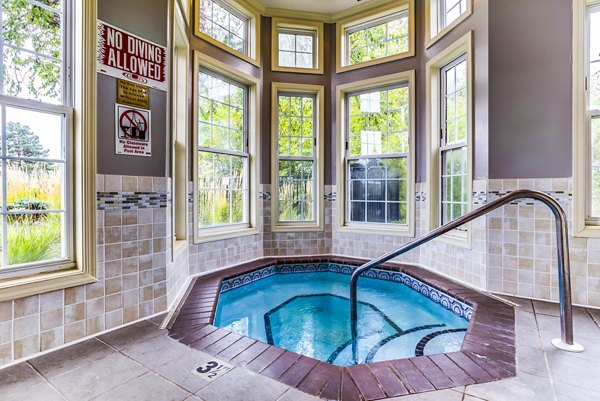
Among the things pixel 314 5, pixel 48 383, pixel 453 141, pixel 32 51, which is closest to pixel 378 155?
pixel 453 141

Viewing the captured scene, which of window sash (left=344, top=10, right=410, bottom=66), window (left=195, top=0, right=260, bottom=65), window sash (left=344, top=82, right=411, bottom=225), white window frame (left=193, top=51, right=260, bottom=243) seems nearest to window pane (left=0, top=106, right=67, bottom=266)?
white window frame (left=193, top=51, right=260, bottom=243)

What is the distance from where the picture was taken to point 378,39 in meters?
4.29

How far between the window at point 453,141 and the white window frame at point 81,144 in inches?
132

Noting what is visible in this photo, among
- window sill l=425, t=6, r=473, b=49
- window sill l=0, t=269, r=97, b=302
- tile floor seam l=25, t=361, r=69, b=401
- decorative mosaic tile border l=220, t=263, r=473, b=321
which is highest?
window sill l=425, t=6, r=473, b=49

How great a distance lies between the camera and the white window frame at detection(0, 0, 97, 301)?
194 cm

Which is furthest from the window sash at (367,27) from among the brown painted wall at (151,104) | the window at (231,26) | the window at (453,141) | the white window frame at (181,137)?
the brown painted wall at (151,104)

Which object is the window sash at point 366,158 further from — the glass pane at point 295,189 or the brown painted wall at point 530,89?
the brown painted wall at point 530,89

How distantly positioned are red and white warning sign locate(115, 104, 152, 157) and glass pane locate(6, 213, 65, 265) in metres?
0.60

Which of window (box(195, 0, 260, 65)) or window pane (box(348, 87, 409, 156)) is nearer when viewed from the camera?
window (box(195, 0, 260, 65))

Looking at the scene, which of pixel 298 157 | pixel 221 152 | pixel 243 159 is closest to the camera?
pixel 221 152

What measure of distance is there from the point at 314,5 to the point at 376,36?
981 mm

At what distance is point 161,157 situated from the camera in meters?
2.38

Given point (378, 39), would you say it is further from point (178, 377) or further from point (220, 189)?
point (178, 377)

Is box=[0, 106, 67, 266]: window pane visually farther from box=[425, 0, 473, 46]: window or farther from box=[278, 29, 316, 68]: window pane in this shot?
box=[425, 0, 473, 46]: window
